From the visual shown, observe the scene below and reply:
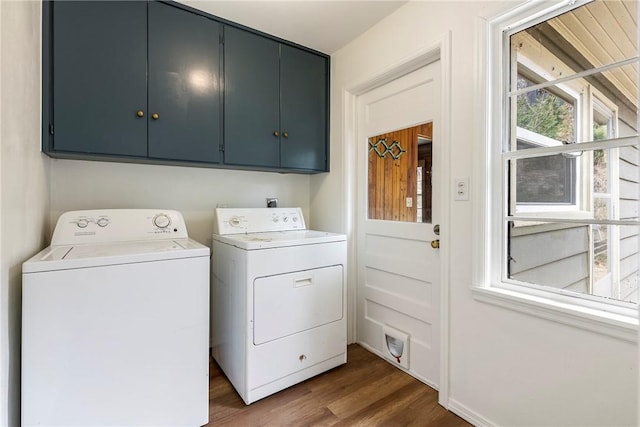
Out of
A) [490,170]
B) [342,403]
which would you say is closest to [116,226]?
[342,403]

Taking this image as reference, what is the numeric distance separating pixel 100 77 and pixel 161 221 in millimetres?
842

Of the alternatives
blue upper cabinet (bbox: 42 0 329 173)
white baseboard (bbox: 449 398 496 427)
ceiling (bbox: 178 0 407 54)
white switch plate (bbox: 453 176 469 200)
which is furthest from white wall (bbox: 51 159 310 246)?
white baseboard (bbox: 449 398 496 427)

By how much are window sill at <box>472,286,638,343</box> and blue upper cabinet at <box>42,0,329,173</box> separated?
154 cm

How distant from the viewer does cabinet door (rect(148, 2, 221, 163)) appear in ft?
5.72

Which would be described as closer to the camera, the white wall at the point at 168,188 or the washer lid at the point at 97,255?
the washer lid at the point at 97,255

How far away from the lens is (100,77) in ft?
5.23

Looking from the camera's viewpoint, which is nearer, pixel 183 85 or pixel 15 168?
pixel 15 168

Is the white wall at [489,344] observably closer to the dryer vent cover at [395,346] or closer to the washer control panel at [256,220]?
the dryer vent cover at [395,346]

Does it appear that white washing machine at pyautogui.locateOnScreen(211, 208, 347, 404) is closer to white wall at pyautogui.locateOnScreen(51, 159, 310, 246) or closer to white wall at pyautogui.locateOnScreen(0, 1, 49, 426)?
white wall at pyautogui.locateOnScreen(51, 159, 310, 246)

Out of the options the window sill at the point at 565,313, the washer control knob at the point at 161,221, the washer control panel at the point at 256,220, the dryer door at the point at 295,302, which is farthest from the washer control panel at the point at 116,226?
the window sill at the point at 565,313

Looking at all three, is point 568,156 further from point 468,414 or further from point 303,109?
point 303,109

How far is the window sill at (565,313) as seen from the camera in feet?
3.49

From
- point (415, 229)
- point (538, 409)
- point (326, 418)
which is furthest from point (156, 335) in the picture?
point (538, 409)

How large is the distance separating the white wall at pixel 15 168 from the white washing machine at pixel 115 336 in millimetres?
63
